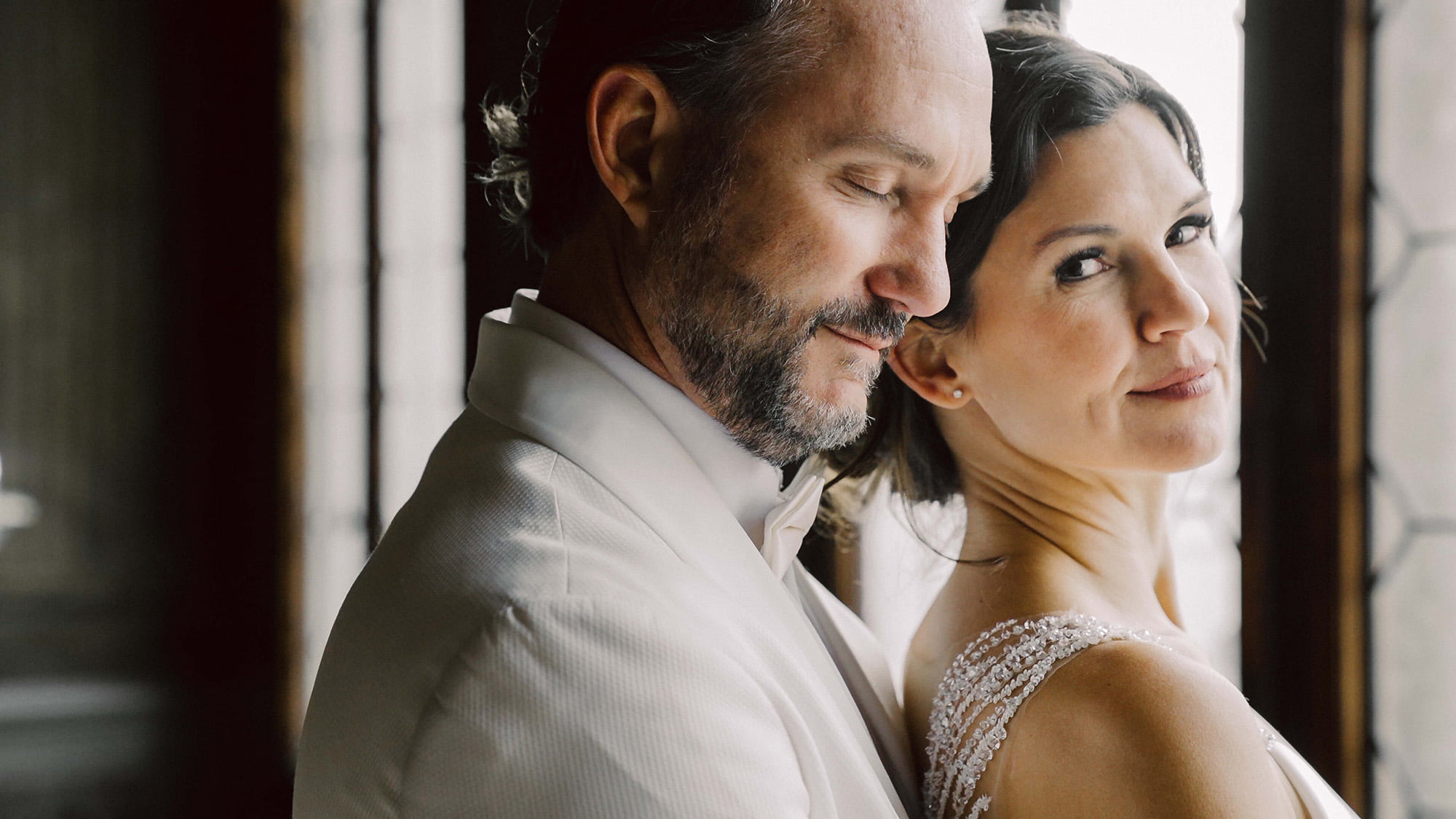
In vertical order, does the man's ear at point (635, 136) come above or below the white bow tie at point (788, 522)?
above

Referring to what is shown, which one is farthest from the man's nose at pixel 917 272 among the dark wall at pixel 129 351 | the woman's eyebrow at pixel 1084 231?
the dark wall at pixel 129 351

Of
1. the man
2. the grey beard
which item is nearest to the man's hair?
the man

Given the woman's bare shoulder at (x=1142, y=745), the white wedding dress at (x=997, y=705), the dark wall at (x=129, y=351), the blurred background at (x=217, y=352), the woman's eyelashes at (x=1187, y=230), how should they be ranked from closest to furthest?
the woman's bare shoulder at (x=1142, y=745)
the white wedding dress at (x=997, y=705)
the woman's eyelashes at (x=1187, y=230)
the blurred background at (x=217, y=352)
the dark wall at (x=129, y=351)

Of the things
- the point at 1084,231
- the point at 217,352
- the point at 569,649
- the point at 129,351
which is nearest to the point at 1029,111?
the point at 1084,231

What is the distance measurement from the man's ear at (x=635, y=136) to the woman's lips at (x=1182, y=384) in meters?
0.49

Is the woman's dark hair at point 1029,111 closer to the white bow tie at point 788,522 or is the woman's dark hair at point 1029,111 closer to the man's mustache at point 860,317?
the man's mustache at point 860,317

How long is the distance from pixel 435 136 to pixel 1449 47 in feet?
9.97

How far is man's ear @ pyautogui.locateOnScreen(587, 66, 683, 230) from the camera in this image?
3.49ft

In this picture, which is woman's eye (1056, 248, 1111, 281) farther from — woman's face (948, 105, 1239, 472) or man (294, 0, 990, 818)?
man (294, 0, 990, 818)

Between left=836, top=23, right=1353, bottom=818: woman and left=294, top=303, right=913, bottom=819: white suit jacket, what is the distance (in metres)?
0.16

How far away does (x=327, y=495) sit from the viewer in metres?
4.50

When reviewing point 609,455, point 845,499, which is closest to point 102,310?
point 845,499

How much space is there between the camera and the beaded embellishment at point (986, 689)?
969 millimetres

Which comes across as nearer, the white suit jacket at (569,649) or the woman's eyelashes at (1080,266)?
the white suit jacket at (569,649)
